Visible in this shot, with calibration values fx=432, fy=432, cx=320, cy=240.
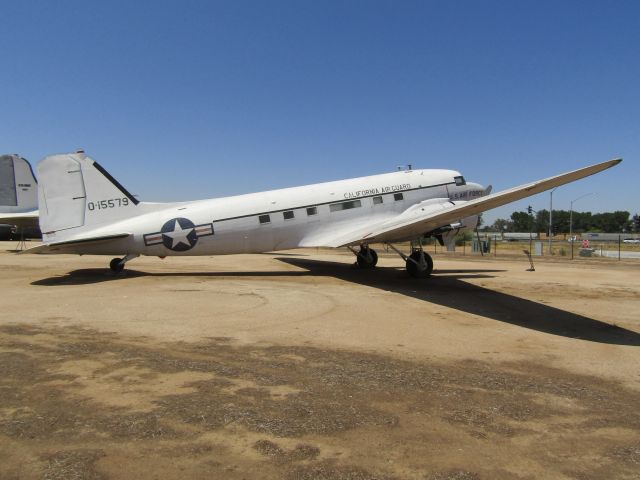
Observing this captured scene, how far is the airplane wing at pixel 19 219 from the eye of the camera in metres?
33.5

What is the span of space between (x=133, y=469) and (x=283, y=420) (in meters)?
1.53

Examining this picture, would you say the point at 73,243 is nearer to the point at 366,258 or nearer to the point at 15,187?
the point at 366,258

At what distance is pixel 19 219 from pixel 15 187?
13.0ft

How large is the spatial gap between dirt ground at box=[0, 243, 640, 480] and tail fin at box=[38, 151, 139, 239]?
4.68m

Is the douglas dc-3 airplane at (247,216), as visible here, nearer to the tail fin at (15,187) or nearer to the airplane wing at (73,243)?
the airplane wing at (73,243)

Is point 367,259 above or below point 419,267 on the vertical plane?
above

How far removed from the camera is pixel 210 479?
3504 millimetres

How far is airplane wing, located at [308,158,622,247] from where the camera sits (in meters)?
10.2

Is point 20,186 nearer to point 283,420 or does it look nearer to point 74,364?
point 74,364

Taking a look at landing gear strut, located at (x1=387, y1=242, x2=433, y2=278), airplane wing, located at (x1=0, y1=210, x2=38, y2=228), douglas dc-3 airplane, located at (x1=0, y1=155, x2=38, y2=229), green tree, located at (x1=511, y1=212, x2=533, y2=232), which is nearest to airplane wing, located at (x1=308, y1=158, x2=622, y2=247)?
landing gear strut, located at (x1=387, y1=242, x2=433, y2=278)

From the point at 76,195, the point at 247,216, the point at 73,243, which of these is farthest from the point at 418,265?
the point at 76,195

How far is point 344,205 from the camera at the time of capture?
18.4m

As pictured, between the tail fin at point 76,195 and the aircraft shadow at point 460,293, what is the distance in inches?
83.2

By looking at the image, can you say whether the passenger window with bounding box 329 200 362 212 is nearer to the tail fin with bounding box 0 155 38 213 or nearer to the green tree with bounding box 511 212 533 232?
the tail fin with bounding box 0 155 38 213
